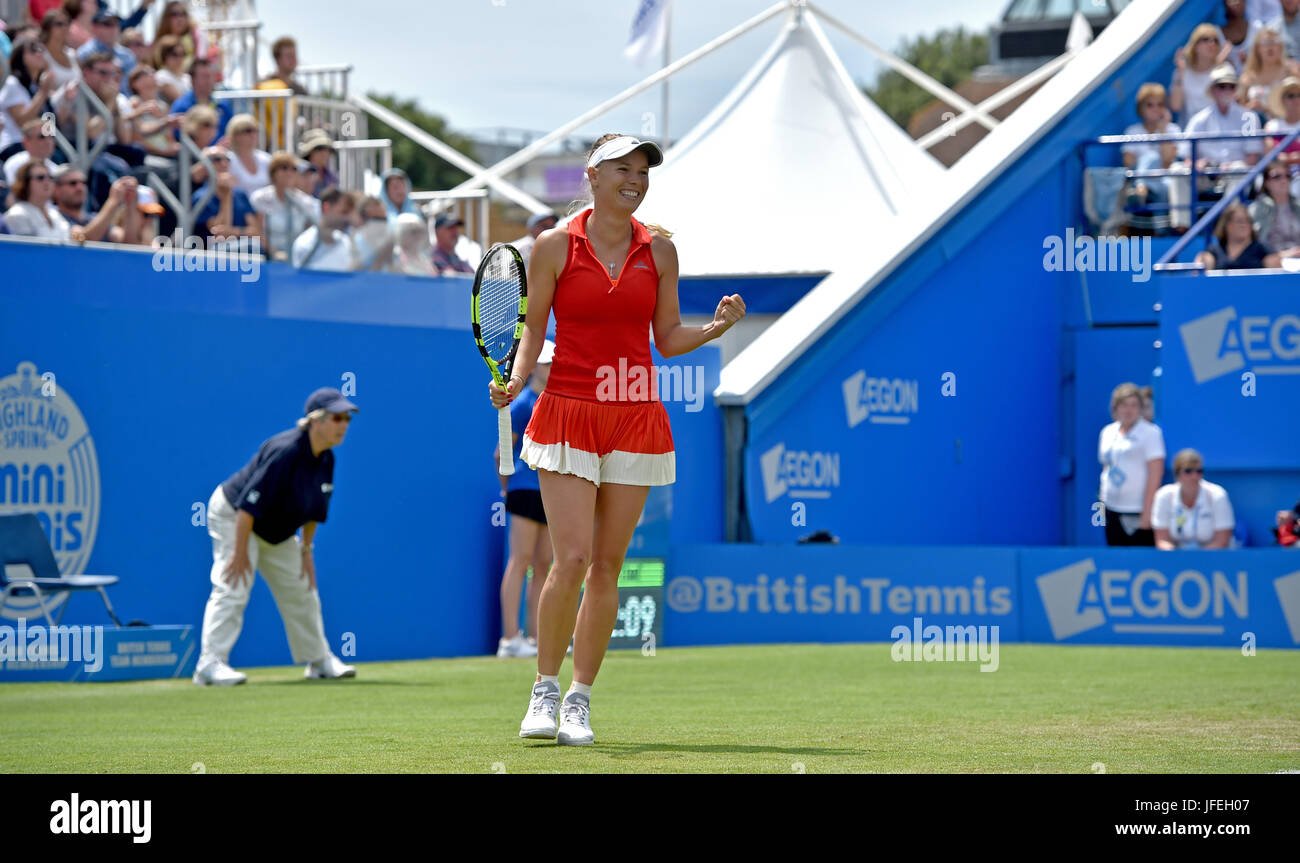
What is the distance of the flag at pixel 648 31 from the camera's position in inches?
836

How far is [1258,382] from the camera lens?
14.4 meters

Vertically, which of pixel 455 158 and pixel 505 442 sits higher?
pixel 455 158

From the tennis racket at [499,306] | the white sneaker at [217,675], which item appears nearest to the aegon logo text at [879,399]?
the white sneaker at [217,675]

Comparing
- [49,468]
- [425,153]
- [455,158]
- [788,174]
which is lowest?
[49,468]

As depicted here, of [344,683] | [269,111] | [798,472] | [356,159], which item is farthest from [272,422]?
[356,159]

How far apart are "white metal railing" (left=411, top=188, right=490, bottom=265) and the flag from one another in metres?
4.27

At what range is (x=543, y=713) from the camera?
666cm

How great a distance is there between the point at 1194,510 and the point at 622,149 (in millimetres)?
8566

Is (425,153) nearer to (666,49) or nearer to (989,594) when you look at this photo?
(666,49)

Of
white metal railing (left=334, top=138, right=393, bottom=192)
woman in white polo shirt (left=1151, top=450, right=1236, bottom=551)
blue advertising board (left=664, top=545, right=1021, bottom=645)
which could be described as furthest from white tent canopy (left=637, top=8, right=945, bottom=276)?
woman in white polo shirt (left=1151, top=450, right=1236, bottom=551)

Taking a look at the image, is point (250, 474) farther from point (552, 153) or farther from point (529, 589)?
point (552, 153)

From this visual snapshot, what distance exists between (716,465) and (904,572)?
2241mm

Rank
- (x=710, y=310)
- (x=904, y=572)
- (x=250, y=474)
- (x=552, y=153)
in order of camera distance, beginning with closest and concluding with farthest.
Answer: (x=250, y=474), (x=904, y=572), (x=710, y=310), (x=552, y=153)
